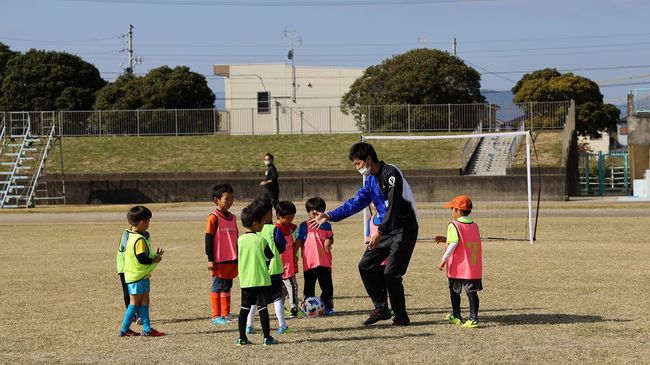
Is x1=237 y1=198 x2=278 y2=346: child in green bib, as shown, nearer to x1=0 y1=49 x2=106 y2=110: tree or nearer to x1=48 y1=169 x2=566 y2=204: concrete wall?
x1=48 y1=169 x2=566 y2=204: concrete wall

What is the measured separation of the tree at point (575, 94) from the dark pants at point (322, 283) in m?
56.7

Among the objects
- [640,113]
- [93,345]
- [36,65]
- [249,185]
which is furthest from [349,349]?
[36,65]

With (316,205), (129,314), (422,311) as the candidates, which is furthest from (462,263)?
(129,314)

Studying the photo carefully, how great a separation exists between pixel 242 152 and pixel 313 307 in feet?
120

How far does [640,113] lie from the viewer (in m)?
43.4

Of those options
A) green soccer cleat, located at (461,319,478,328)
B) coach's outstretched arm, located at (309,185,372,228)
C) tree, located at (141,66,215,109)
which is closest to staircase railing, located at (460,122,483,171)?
tree, located at (141,66,215,109)

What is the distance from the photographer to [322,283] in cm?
1094

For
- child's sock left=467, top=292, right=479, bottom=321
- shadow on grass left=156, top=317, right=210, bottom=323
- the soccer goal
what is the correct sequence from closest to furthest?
1. child's sock left=467, top=292, right=479, bottom=321
2. shadow on grass left=156, top=317, right=210, bottom=323
3. the soccer goal

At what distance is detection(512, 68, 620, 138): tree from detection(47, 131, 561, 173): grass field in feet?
69.6

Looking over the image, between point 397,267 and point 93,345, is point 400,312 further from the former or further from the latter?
point 93,345

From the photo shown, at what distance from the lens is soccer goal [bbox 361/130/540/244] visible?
2768cm

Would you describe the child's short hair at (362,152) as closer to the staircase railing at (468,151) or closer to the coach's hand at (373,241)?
the coach's hand at (373,241)

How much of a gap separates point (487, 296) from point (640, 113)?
34.2 metres

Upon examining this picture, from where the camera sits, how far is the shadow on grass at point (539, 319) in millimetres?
9930
